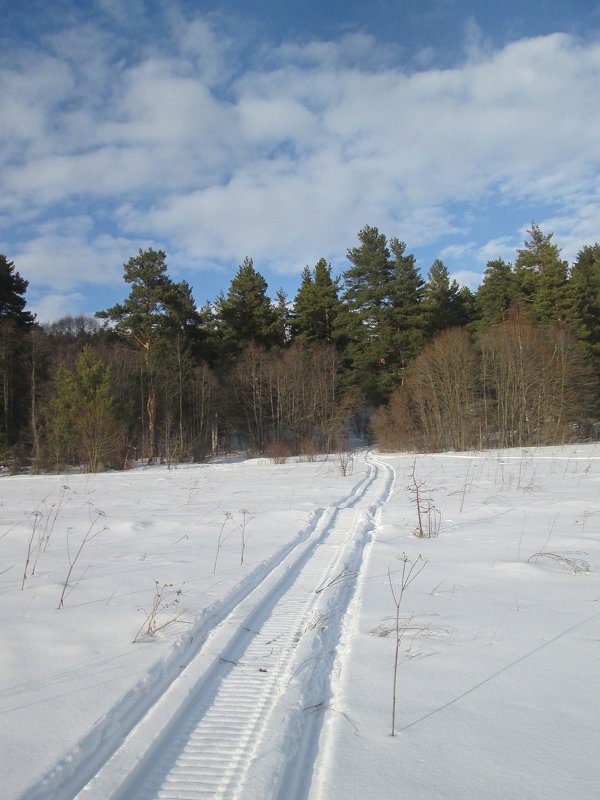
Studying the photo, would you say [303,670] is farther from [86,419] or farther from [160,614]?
[86,419]

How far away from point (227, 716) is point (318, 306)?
3998 centimetres

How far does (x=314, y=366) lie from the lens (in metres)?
36.7

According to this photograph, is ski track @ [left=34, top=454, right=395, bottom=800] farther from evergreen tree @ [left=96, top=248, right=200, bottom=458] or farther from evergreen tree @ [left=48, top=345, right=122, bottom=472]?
evergreen tree @ [left=96, top=248, right=200, bottom=458]

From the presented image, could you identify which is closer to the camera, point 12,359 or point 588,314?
point 12,359

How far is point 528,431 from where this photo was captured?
2966 cm

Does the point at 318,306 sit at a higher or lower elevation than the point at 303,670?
higher

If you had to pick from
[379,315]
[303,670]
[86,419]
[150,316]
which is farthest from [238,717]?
[379,315]

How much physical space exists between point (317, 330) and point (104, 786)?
130ft

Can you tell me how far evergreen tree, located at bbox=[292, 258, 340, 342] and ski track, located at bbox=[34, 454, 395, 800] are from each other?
3744cm

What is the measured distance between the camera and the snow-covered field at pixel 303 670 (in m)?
1.88

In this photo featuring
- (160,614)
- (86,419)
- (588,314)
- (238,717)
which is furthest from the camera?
(588,314)

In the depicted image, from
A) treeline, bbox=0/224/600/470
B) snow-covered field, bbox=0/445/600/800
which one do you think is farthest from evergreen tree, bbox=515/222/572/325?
snow-covered field, bbox=0/445/600/800

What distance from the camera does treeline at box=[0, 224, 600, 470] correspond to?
28.9m

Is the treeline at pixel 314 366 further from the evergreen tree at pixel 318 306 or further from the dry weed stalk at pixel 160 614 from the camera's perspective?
the dry weed stalk at pixel 160 614
